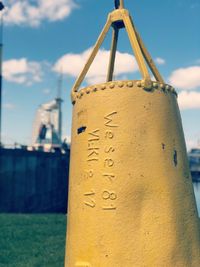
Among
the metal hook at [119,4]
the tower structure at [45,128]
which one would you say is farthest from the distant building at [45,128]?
the metal hook at [119,4]

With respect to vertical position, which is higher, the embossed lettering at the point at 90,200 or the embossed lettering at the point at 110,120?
the embossed lettering at the point at 110,120

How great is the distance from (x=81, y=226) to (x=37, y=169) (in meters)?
34.9

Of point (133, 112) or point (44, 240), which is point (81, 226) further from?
point (44, 240)

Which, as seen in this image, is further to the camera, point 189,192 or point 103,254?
point 189,192

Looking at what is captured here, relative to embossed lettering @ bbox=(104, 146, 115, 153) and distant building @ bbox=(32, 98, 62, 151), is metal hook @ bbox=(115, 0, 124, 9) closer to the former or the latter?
embossed lettering @ bbox=(104, 146, 115, 153)

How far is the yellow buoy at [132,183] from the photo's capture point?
314 cm

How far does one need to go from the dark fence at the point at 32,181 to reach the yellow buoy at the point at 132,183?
33.0 metres

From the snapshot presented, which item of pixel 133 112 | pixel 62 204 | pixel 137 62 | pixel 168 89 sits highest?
pixel 137 62

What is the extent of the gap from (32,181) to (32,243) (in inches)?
1008

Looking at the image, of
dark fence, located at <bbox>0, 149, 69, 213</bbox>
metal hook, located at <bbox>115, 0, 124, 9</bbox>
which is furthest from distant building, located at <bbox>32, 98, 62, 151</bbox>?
metal hook, located at <bbox>115, 0, 124, 9</bbox>

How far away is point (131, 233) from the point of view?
3.11m

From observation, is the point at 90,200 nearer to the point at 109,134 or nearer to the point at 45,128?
the point at 109,134

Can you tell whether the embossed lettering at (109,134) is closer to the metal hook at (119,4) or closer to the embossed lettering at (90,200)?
the embossed lettering at (90,200)

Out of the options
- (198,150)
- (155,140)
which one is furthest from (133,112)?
(198,150)
